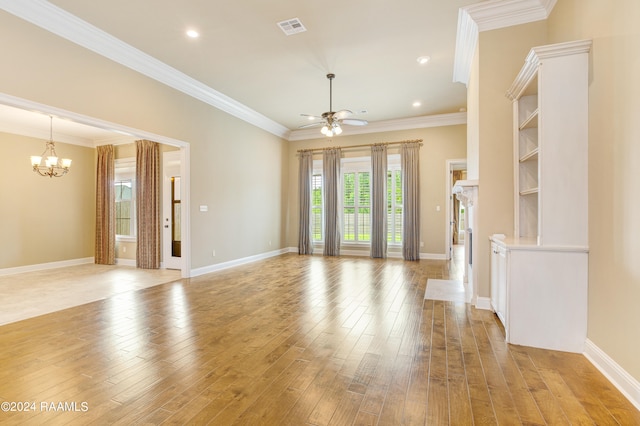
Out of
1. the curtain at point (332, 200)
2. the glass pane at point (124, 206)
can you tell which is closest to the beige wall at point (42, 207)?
the glass pane at point (124, 206)

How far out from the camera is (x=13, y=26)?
325 centimetres

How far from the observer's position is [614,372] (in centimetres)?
212

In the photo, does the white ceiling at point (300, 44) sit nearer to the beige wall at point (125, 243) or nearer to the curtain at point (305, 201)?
the beige wall at point (125, 243)

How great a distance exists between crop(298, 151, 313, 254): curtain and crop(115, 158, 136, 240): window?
4.21 metres

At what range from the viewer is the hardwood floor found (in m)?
1.80

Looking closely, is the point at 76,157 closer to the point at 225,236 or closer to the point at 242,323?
the point at 225,236

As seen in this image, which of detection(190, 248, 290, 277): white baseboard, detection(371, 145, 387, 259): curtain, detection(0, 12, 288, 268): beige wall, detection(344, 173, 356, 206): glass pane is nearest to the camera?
detection(0, 12, 288, 268): beige wall

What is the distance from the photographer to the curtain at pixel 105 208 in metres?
7.47

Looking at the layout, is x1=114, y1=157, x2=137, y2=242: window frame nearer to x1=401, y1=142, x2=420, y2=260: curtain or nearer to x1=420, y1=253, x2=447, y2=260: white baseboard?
x1=401, y1=142, x2=420, y2=260: curtain

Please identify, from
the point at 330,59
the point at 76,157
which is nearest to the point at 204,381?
the point at 330,59

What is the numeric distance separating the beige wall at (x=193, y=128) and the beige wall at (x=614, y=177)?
5358mm

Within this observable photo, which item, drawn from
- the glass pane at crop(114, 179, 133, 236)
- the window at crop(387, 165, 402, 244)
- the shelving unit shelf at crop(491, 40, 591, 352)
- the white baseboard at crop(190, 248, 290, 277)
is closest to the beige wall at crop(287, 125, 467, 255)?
the window at crop(387, 165, 402, 244)

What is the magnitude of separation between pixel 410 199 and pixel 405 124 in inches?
76.4

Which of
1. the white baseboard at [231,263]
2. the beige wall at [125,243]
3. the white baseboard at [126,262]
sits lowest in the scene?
the white baseboard at [126,262]
